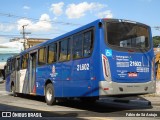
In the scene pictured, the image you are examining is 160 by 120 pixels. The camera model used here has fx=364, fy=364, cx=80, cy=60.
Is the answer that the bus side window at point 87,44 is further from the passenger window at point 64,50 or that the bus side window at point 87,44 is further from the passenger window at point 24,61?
the passenger window at point 24,61

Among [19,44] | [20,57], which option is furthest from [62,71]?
[19,44]

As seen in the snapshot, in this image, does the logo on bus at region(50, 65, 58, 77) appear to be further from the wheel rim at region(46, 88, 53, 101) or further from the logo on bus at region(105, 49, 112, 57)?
the logo on bus at region(105, 49, 112, 57)

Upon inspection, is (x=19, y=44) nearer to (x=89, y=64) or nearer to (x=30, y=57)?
(x=30, y=57)

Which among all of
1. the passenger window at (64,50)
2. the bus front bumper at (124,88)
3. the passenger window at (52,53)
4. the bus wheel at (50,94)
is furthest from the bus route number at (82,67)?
the bus wheel at (50,94)

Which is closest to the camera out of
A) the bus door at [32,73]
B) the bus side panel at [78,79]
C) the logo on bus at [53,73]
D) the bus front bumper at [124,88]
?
the bus front bumper at [124,88]

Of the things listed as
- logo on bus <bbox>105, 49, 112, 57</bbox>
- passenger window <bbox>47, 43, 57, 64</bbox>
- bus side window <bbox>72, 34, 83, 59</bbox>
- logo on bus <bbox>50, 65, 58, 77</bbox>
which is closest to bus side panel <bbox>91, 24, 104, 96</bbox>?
logo on bus <bbox>105, 49, 112, 57</bbox>

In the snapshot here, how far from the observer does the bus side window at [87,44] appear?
12.9 meters

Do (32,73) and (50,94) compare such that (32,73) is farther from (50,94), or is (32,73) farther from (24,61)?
(50,94)

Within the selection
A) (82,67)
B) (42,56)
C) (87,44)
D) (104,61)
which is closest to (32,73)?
(42,56)

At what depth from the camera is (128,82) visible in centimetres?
1272

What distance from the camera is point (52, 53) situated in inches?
648

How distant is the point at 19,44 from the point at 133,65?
206 feet

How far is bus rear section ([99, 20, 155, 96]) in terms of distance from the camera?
12.3 metres

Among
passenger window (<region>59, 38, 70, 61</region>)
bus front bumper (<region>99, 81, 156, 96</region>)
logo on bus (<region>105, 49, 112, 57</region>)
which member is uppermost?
passenger window (<region>59, 38, 70, 61</region>)
